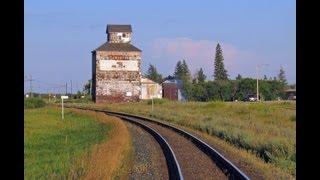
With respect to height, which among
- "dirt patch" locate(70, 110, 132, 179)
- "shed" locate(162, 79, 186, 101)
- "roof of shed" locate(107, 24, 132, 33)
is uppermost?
"roof of shed" locate(107, 24, 132, 33)

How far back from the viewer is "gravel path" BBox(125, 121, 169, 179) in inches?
545

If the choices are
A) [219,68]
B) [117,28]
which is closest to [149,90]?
[117,28]

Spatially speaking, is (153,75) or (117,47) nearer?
(117,47)

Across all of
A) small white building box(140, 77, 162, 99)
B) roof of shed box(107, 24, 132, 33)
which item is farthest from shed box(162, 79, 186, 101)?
roof of shed box(107, 24, 132, 33)

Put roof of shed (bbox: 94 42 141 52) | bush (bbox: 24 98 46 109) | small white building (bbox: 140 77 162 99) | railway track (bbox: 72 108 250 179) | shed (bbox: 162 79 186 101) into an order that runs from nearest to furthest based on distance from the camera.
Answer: railway track (bbox: 72 108 250 179), bush (bbox: 24 98 46 109), roof of shed (bbox: 94 42 141 52), small white building (bbox: 140 77 162 99), shed (bbox: 162 79 186 101)

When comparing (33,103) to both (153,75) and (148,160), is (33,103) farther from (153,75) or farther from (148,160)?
(153,75)

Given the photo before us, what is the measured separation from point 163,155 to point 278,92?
11369 cm

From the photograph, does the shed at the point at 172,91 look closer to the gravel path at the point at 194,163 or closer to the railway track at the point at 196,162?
the railway track at the point at 196,162

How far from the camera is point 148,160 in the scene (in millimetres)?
16906

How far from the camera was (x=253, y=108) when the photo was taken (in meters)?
58.7

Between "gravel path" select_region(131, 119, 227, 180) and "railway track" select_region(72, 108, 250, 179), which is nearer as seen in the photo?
"railway track" select_region(72, 108, 250, 179)

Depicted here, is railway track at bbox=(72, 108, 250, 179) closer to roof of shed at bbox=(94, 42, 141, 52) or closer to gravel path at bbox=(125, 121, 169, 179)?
gravel path at bbox=(125, 121, 169, 179)
